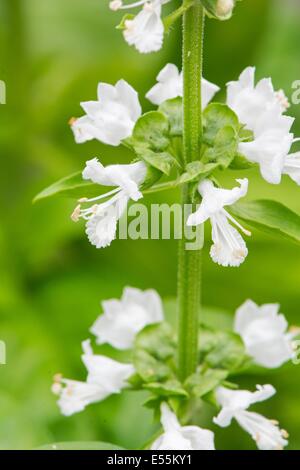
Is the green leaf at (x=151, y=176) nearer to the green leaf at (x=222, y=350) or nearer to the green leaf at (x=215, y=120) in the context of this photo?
the green leaf at (x=215, y=120)

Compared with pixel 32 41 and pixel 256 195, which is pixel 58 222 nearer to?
pixel 256 195

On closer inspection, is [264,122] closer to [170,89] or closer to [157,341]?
[170,89]

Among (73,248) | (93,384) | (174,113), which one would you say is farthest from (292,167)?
(73,248)

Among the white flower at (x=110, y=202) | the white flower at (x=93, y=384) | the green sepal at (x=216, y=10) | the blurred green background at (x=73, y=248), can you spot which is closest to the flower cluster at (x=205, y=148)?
the white flower at (x=110, y=202)

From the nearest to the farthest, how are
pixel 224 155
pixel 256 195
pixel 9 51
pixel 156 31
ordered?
pixel 156 31, pixel 224 155, pixel 256 195, pixel 9 51

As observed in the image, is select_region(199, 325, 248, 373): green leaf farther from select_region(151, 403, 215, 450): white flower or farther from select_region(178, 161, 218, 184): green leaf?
select_region(178, 161, 218, 184): green leaf

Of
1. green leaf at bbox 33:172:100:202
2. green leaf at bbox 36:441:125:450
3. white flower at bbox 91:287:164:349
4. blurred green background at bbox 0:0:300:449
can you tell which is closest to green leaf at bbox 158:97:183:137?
green leaf at bbox 33:172:100:202
